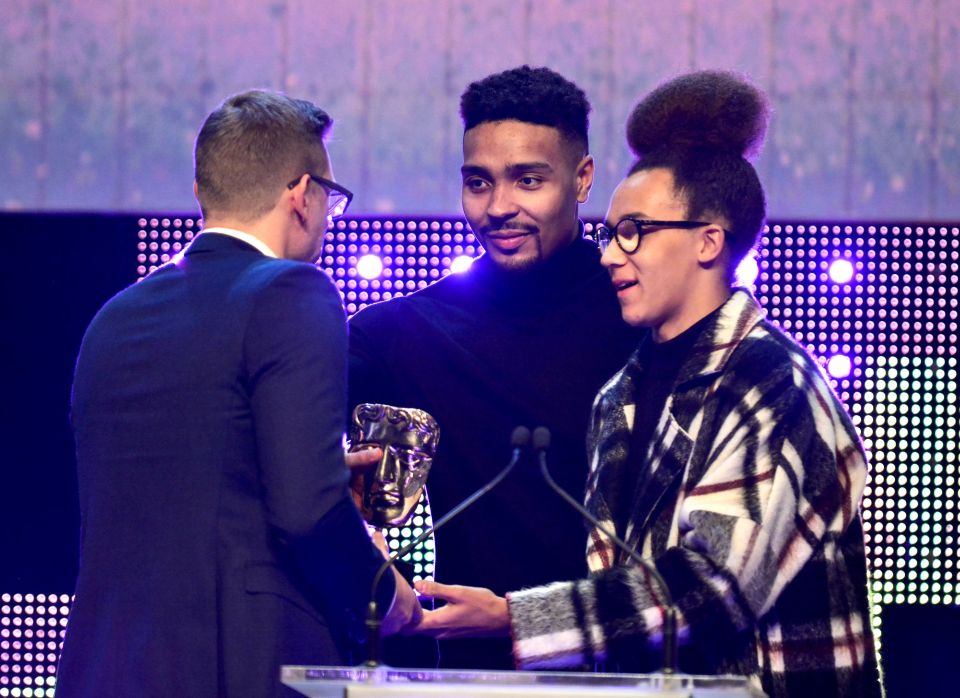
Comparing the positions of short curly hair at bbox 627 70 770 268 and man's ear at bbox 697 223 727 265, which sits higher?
short curly hair at bbox 627 70 770 268

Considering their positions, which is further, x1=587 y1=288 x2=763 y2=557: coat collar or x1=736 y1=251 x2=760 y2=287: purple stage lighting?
x1=736 y1=251 x2=760 y2=287: purple stage lighting

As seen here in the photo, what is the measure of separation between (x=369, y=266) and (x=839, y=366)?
1508 millimetres

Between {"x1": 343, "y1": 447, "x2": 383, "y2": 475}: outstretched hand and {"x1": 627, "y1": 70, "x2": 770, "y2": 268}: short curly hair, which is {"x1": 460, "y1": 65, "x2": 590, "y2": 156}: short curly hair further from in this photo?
{"x1": 343, "y1": 447, "x2": 383, "y2": 475}: outstretched hand

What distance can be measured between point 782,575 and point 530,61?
8.18 feet

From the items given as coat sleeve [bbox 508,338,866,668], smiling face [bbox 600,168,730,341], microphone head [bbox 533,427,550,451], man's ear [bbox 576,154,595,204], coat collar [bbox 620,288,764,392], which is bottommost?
coat sleeve [bbox 508,338,866,668]

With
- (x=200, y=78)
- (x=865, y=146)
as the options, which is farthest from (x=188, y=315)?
(x=865, y=146)

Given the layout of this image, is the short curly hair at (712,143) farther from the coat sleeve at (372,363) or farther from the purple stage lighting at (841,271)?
the purple stage lighting at (841,271)

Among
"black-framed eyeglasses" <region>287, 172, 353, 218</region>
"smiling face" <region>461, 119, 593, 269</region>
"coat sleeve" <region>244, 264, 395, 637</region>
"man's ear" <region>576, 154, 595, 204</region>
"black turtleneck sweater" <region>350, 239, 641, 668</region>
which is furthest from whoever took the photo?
"man's ear" <region>576, 154, 595, 204</region>

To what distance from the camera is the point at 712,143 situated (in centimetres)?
271

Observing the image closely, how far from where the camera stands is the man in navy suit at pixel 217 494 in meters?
2.25

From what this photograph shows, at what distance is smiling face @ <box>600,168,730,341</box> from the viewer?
2.63 m

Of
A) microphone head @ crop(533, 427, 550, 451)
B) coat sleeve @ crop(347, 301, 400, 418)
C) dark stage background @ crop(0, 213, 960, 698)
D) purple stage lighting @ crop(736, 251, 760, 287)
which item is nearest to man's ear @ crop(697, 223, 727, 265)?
microphone head @ crop(533, 427, 550, 451)

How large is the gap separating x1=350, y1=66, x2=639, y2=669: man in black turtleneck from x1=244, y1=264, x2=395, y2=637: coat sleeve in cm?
74

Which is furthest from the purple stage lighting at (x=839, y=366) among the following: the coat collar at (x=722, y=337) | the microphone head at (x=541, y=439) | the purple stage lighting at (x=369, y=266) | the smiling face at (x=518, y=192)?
the microphone head at (x=541, y=439)
